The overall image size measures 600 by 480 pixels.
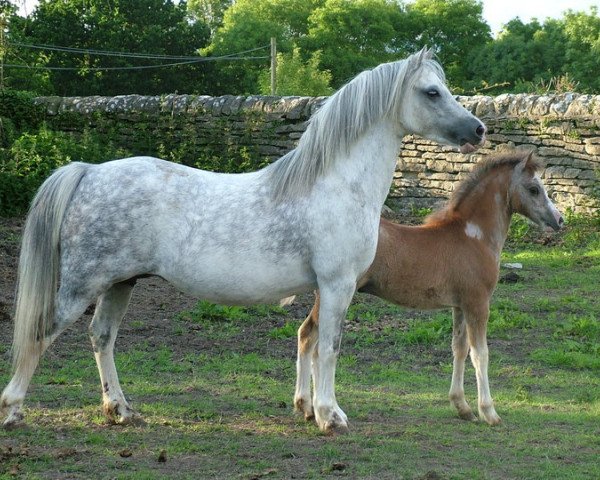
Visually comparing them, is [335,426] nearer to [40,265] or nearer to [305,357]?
[305,357]

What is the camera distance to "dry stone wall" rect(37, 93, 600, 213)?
14.3 m

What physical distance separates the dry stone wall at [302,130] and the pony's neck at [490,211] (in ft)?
25.4

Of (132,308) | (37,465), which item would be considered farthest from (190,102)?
(37,465)

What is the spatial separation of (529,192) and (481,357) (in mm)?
1332

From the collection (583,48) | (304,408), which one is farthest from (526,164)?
(583,48)

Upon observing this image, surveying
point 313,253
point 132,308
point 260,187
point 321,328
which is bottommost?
point 132,308

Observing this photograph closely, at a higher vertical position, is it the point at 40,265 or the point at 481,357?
the point at 40,265

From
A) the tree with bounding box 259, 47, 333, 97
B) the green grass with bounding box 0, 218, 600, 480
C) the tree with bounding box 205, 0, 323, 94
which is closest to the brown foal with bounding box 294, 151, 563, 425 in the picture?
the green grass with bounding box 0, 218, 600, 480

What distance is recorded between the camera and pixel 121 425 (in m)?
5.62

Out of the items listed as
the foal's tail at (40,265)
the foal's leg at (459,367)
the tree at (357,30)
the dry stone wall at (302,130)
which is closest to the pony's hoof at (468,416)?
the foal's leg at (459,367)

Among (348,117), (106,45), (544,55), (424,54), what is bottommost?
(348,117)

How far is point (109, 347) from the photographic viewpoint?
225 inches

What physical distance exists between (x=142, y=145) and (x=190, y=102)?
1.17 meters

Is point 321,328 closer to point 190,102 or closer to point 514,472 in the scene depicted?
point 514,472
